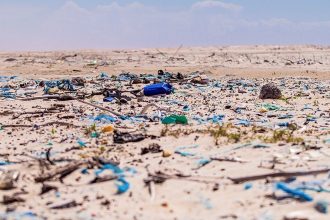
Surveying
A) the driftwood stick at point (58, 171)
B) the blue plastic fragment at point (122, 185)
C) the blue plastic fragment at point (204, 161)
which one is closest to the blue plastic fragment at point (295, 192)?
the blue plastic fragment at point (204, 161)

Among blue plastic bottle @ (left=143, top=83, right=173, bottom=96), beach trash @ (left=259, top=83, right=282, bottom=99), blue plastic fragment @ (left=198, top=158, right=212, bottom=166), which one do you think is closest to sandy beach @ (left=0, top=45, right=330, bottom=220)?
blue plastic fragment @ (left=198, top=158, right=212, bottom=166)

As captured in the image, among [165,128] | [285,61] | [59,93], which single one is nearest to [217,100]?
[59,93]

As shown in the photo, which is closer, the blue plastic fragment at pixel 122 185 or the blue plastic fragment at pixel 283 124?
the blue plastic fragment at pixel 122 185

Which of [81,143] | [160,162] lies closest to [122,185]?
[160,162]

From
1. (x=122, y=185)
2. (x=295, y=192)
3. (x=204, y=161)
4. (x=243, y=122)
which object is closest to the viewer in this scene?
(x=295, y=192)

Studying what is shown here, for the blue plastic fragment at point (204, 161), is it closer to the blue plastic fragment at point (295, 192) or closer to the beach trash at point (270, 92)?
the blue plastic fragment at point (295, 192)

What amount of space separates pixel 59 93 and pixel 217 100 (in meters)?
4.75

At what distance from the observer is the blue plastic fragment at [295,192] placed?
5598 millimetres

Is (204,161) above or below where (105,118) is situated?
above

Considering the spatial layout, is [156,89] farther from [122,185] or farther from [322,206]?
[322,206]

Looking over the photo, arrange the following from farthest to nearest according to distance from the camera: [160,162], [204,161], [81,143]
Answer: [81,143], [160,162], [204,161]

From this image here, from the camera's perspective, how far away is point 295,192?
5695 mm

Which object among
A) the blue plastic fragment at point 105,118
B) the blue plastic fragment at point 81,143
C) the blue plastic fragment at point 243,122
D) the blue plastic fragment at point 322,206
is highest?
the blue plastic fragment at point 322,206

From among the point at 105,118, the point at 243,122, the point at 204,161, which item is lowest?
the point at 105,118
